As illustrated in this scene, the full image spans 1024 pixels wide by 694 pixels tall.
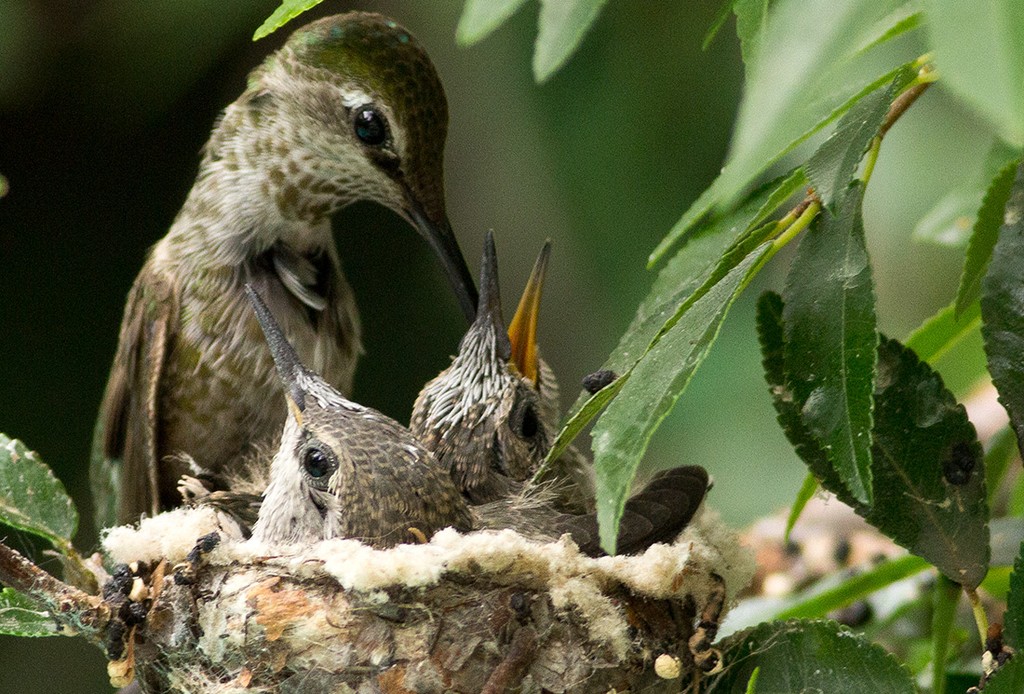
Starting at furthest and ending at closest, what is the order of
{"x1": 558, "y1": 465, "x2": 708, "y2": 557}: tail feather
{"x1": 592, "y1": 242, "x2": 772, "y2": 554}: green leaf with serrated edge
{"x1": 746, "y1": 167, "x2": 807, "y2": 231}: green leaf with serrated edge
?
1. {"x1": 558, "y1": 465, "x2": 708, "y2": 557}: tail feather
2. {"x1": 746, "y1": 167, "x2": 807, "y2": 231}: green leaf with serrated edge
3. {"x1": 592, "y1": 242, "x2": 772, "y2": 554}: green leaf with serrated edge

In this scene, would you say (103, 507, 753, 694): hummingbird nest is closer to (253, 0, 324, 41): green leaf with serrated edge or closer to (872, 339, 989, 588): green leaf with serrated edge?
(872, 339, 989, 588): green leaf with serrated edge

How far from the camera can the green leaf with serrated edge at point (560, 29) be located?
638 mm

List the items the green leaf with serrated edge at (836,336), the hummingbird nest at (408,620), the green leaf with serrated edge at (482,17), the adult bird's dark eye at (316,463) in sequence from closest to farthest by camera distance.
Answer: the green leaf with serrated edge at (482,17), the green leaf with serrated edge at (836,336), the hummingbird nest at (408,620), the adult bird's dark eye at (316,463)

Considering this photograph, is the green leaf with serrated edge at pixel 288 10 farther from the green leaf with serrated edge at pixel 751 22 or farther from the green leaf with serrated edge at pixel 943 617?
the green leaf with serrated edge at pixel 943 617

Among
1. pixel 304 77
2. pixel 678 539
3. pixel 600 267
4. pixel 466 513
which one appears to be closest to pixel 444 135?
pixel 304 77

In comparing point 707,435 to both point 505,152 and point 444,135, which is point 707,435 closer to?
point 505,152

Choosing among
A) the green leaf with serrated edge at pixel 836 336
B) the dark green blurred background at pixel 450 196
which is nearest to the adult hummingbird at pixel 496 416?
the green leaf with serrated edge at pixel 836 336

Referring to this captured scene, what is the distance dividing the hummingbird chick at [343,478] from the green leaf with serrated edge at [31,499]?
0.40 meters

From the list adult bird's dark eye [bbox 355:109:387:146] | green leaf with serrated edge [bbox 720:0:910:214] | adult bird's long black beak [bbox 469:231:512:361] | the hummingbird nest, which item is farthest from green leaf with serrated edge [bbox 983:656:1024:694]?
adult bird's dark eye [bbox 355:109:387:146]

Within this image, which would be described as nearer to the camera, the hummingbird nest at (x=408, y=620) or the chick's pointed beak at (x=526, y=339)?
the hummingbird nest at (x=408, y=620)

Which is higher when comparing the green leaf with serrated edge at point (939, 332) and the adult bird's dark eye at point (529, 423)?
the green leaf with serrated edge at point (939, 332)

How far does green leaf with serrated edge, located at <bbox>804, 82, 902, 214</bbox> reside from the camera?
0.97 meters

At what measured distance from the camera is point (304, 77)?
6.10ft

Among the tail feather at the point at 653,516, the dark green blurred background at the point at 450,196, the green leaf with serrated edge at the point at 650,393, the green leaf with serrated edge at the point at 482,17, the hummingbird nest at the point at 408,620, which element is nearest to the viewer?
the green leaf with serrated edge at the point at 482,17
